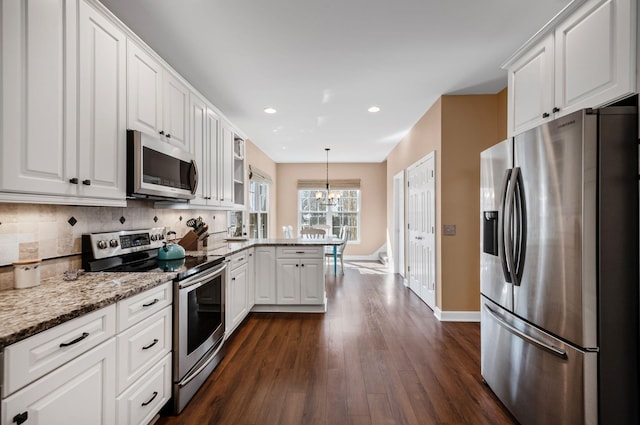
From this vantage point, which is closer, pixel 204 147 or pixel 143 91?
pixel 143 91

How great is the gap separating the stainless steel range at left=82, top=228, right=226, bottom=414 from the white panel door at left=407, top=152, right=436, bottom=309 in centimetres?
274

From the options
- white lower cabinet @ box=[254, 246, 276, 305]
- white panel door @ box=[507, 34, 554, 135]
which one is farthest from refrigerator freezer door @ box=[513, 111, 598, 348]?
white lower cabinet @ box=[254, 246, 276, 305]

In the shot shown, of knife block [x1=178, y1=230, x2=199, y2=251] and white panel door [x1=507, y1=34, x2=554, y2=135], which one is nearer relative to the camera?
white panel door [x1=507, y1=34, x2=554, y2=135]

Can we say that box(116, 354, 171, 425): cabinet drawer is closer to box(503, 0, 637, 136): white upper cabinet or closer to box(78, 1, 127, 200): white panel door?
box(78, 1, 127, 200): white panel door

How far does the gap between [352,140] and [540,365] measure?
4.85 meters

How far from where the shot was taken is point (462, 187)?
3688 millimetres

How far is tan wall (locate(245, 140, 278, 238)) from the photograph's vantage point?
5.99 m

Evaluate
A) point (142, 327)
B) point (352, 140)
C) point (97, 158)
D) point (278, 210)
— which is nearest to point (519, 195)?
point (142, 327)

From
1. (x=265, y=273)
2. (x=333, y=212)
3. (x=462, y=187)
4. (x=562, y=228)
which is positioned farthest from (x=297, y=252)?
(x=333, y=212)

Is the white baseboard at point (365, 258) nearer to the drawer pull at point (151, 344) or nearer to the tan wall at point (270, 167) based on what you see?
the tan wall at point (270, 167)

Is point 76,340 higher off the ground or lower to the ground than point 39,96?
lower

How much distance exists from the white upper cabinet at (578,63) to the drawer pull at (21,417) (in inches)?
107

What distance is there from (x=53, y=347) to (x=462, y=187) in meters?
3.84

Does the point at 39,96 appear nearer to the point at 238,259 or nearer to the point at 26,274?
the point at 26,274
